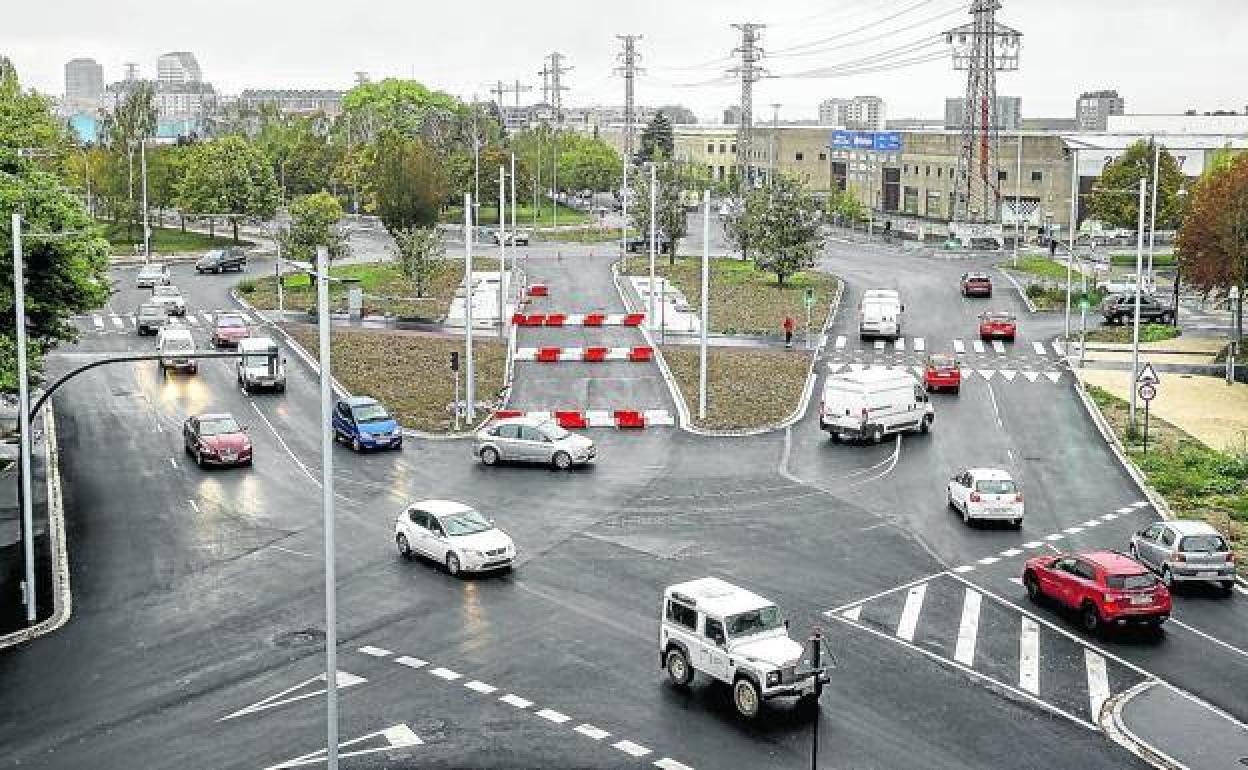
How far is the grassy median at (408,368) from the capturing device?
51625 mm

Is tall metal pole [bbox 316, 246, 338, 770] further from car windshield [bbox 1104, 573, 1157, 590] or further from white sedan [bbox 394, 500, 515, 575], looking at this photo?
car windshield [bbox 1104, 573, 1157, 590]

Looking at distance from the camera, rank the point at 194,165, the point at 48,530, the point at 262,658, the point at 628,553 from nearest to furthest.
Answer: the point at 262,658, the point at 628,553, the point at 48,530, the point at 194,165

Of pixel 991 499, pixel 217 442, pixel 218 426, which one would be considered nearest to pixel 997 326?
pixel 991 499

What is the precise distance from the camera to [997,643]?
28.5m

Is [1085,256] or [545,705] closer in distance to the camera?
[545,705]

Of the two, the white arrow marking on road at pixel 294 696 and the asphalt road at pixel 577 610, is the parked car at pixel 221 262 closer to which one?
the asphalt road at pixel 577 610

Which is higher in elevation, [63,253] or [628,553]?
[63,253]

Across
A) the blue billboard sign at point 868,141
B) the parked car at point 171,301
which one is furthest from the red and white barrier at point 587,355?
the blue billboard sign at point 868,141

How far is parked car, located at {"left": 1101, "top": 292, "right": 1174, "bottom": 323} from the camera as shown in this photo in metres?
72.1

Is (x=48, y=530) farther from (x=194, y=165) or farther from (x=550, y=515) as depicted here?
(x=194, y=165)

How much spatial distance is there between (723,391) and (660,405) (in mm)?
3149

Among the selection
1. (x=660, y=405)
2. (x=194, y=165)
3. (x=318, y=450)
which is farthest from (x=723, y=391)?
(x=194, y=165)

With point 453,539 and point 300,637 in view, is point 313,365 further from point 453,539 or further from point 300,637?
point 300,637

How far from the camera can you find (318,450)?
45938 mm
